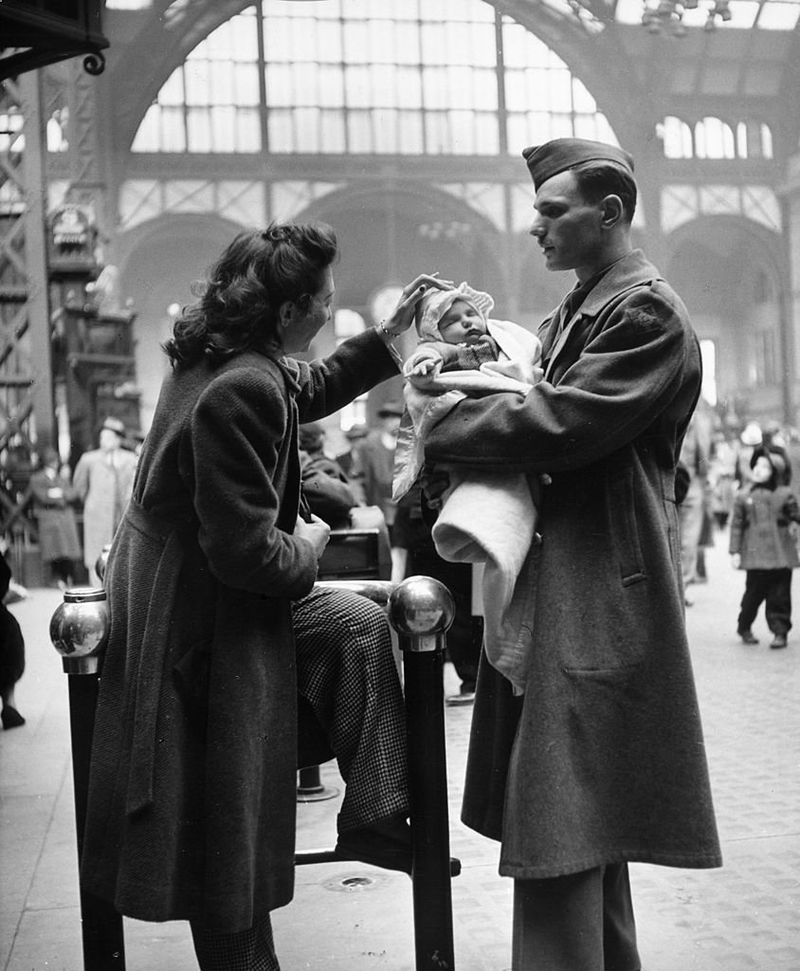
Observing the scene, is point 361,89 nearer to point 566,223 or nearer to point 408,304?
point 408,304

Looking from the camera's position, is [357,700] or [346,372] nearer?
[357,700]

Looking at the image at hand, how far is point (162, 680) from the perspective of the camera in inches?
91.5

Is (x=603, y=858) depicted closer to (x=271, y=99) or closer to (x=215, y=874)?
(x=215, y=874)

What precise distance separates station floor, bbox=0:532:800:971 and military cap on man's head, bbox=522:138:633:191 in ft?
6.72

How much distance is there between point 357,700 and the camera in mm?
2486

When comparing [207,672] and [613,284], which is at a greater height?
[613,284]

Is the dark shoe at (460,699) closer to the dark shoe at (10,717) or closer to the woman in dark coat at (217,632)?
the dark shoe at (10,717)

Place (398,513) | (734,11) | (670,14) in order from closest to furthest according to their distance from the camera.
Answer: (398,513) → (670,14) → (734,11)

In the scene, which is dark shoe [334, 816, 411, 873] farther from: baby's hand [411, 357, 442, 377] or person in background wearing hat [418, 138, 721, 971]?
baby's hand [411, 357, 442, 377]

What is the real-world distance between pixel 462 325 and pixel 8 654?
4.28 metres

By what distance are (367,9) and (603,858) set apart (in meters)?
15.5

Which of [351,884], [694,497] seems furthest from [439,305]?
[694,497]

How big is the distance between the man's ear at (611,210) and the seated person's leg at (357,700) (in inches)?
39.5

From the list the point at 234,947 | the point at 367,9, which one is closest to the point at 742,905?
the point at 234,947
